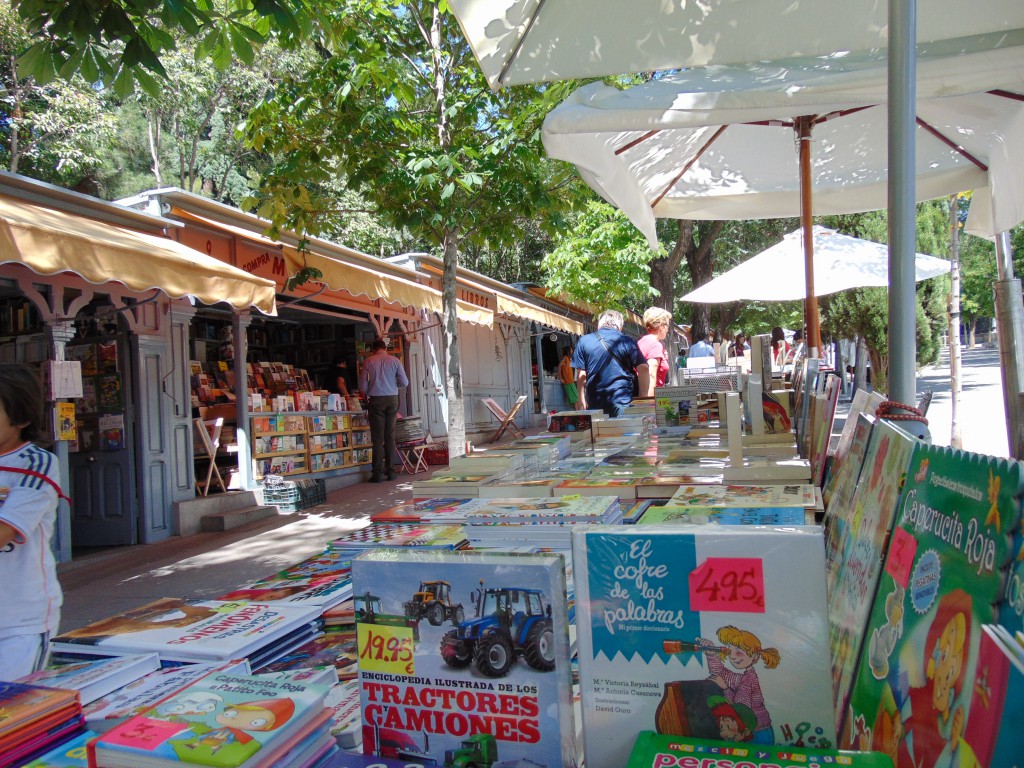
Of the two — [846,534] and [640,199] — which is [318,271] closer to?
[640,199]

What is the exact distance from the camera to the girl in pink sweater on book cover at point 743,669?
39.4 inches

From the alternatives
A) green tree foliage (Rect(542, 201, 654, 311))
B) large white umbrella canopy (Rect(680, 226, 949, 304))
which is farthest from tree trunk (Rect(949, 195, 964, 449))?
green tree foliage (Rect(542, 201, 654, 311))

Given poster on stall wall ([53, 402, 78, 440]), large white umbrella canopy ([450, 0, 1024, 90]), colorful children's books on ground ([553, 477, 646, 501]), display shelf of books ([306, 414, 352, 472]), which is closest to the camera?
colorful children's books on ground ([553, 477, 646, 501])

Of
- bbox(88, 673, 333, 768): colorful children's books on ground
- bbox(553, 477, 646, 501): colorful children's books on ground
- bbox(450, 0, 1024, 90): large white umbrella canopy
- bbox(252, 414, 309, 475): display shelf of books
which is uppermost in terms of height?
bbox(450, 0, 1024, 90): large white umbrella canopy

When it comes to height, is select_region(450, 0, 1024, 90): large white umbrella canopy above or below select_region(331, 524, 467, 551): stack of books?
above

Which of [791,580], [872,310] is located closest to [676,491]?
[791,580]

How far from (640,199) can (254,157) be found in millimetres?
25883

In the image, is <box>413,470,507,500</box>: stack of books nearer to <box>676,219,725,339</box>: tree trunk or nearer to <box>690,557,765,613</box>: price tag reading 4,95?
<box>690,557,765,613</box>: price tag reading 4,95

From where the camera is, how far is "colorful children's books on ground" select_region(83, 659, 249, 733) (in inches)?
50.1

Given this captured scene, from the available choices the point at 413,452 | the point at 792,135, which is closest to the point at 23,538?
the point at 792,135

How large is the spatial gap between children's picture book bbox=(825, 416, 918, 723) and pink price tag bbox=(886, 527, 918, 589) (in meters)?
0.06

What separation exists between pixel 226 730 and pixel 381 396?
9.84 metres

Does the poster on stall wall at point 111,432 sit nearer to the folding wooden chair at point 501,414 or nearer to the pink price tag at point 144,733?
the pink price tag at point 144,733

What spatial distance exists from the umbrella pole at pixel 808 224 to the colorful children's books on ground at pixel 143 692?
369cm
